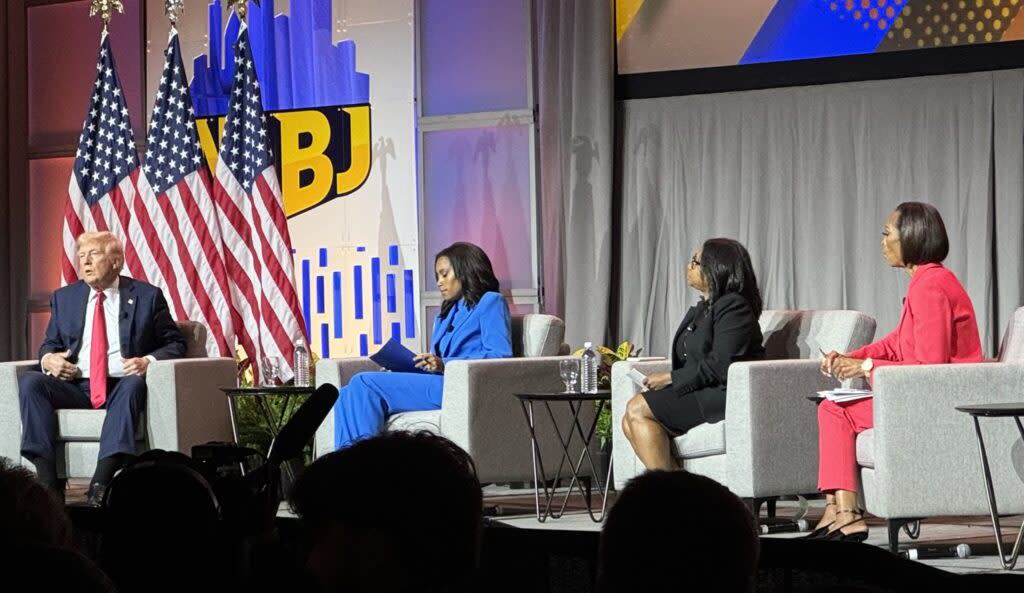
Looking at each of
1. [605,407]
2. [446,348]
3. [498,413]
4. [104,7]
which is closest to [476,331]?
[446,348]

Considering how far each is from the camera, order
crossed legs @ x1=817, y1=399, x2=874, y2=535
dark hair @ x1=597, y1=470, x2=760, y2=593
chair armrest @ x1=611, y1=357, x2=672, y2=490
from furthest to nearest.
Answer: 1. chair armrest @ x1=611, y1=357, x2=672, y2=490
2. crossed legs @ x1=817, y1=399, x2=874, y2=535
3. dark hair @ x1=597, y1=470, x2=760, y2=593

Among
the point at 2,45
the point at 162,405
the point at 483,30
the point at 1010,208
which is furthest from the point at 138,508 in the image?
the point at 2,45

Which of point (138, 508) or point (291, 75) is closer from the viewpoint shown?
point (138, 508)

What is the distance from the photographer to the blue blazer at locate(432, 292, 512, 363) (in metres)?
6.13

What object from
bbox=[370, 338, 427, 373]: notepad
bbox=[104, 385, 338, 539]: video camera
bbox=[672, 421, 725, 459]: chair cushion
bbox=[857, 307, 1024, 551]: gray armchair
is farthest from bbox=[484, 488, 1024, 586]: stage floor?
bbox=[104, 385, 338, 539]: video camera

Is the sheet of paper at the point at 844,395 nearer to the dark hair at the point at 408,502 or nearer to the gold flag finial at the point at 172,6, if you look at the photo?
the dark hair at the point at 408,502

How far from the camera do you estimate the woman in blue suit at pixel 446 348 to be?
6.00 meters

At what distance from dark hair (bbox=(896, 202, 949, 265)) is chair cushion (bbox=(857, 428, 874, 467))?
0.61 metres

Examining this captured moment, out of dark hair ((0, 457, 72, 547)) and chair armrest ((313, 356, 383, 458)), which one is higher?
dark hair ((0, 457, 72, 547))

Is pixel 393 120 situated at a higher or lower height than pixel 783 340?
higher

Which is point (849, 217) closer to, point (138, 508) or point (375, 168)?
point (375, 168)

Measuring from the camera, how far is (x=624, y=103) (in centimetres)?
739

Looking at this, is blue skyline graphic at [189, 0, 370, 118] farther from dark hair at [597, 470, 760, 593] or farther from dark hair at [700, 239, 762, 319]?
dark hair at [597, 470, 760, 593]

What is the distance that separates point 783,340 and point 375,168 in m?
3.11
